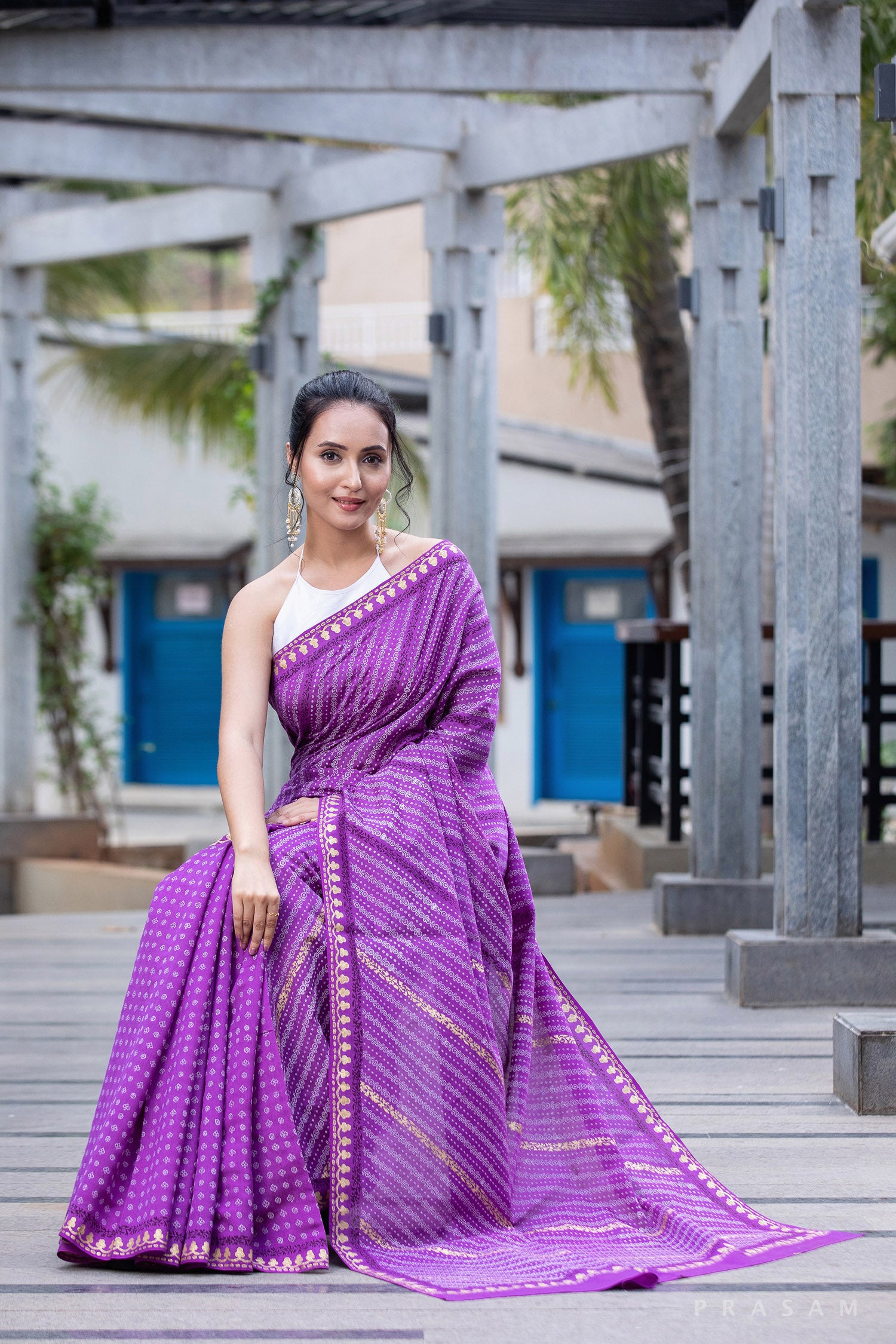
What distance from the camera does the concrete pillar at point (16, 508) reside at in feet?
24.9

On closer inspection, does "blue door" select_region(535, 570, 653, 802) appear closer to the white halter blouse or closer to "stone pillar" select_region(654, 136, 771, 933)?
"stone pillar" select_region(654, 136, 771, 933)

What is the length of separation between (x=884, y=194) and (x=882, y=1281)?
17.6 feet

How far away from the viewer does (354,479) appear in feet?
8.52

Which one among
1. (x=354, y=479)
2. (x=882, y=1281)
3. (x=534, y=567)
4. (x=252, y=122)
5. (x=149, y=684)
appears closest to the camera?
(x=882, y=1281)

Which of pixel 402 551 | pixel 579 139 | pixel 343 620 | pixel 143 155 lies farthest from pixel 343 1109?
pixel 143 155

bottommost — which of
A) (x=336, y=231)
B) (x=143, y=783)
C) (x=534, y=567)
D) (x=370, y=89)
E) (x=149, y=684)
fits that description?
(x=143, y=783)

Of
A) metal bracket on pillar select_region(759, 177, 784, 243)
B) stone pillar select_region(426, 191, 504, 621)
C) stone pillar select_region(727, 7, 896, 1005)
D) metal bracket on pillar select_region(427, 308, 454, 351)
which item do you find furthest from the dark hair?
metal bracket on pillar select_region(427, 308, 454, 351)

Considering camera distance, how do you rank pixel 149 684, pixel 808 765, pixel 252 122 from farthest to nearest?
pixel 149 684
pixel 252 122
pixel 808 765

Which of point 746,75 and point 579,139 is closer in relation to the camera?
point 746,75

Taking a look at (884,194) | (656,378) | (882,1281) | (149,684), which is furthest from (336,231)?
(882,1281)

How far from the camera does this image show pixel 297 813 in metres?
2.59

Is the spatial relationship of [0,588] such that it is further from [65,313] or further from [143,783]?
[143,783]

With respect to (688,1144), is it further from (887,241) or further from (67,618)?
(67,618)

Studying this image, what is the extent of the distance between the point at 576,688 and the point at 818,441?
8576 mm
